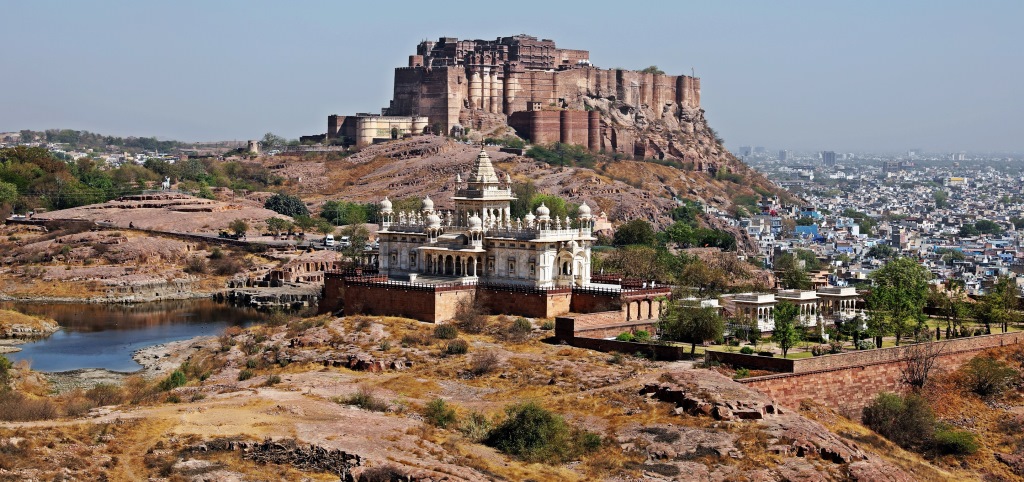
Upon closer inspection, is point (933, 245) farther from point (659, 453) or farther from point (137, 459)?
point (137, 459)

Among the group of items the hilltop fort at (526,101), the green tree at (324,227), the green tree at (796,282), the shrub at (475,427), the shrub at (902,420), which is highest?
the hilltop fort at (526,101)

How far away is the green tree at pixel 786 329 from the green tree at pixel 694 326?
1.65 metres

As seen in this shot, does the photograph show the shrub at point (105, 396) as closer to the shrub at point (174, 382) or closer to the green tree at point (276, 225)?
A: the shrub at point (174, 382)

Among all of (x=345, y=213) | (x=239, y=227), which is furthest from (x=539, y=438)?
(x=345, y=213)

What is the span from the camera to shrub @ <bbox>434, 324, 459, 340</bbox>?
155ft

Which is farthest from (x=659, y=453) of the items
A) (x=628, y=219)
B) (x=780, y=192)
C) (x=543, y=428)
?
(x=780, y=192)

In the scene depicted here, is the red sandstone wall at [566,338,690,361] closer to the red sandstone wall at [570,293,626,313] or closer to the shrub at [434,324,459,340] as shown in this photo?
the shrub at [434,324,459,340]

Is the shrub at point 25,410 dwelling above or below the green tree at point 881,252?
below

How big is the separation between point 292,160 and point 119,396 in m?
84.3

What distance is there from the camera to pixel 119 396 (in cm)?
3884

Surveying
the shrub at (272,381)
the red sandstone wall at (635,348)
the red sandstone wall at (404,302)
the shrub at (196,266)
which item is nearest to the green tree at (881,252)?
the shrub at (196,266)

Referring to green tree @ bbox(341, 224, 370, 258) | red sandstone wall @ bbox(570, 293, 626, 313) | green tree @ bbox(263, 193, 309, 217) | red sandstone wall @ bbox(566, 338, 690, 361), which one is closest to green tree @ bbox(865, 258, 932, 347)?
red sandstone wall @ bbox(566, 338, 690, 361)

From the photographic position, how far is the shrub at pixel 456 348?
44.9 m

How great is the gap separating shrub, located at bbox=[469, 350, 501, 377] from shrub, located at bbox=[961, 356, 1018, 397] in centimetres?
1408
